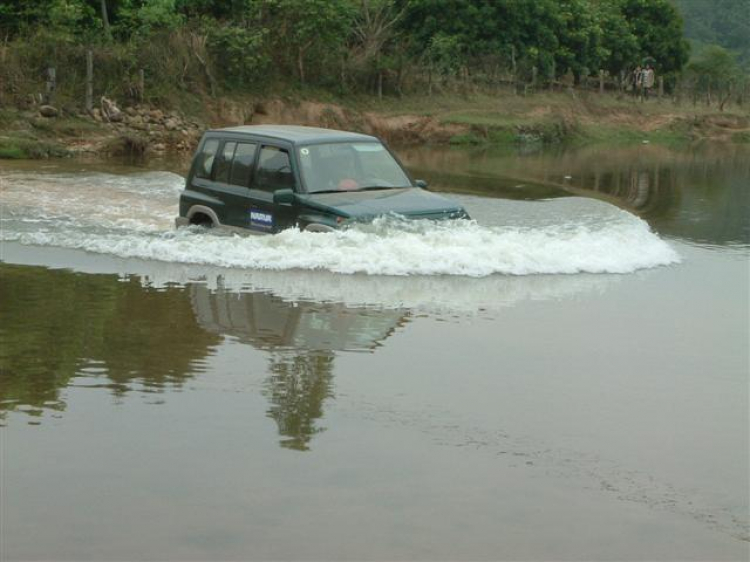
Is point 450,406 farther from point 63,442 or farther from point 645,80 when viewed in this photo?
point 645,80

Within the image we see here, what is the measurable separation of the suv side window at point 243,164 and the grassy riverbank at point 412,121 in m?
14.7

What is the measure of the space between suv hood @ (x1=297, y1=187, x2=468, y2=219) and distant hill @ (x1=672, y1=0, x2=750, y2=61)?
323ft

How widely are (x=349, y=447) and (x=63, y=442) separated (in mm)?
1647

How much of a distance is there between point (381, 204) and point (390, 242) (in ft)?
1.68

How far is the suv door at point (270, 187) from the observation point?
526 inches

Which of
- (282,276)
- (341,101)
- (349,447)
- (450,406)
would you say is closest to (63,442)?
(349,447)

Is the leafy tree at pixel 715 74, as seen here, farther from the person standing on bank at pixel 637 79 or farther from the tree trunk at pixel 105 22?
the tree trunk at pixel 105 22

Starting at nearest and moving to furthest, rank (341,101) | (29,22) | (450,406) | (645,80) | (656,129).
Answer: (450,406), (29,22), (341,101), (656,129), (645,80)

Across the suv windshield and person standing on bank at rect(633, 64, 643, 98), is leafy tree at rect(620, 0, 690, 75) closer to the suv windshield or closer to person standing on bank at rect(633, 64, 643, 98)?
person standing on bank at rect(633, 64, 643, 98)

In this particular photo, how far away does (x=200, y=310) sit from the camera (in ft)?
35.5

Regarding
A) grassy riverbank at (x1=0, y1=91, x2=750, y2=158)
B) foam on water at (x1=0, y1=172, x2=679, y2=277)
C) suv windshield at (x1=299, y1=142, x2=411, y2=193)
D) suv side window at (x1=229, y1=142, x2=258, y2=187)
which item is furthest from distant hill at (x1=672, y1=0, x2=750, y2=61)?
suv side window at (x1=229, y1=142, x2=258, y2=187)

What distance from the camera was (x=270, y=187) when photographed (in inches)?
538

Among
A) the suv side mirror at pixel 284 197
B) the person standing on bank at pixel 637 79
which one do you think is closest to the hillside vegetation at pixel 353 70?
the person standing on bank at pixel 637 79

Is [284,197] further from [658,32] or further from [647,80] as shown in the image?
[658,32]
